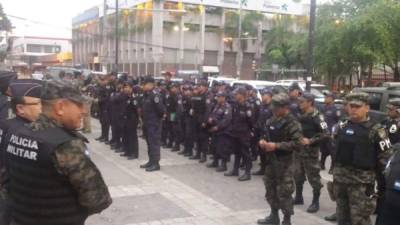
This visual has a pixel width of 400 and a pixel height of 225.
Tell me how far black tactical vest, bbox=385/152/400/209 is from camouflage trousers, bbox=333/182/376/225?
6.96 feet

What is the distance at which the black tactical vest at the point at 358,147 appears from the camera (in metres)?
5.08

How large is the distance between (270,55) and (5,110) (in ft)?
123

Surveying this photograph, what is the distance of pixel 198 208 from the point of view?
6.96 m

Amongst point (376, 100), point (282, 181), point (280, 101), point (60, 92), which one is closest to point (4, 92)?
point (60, 92)

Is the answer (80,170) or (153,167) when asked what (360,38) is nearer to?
(153,167)

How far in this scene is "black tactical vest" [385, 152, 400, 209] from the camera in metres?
2.95

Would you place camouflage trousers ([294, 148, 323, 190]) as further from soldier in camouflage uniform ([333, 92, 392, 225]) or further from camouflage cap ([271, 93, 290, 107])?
soldier in camouflage uniform ([333, 92, 392, 225])

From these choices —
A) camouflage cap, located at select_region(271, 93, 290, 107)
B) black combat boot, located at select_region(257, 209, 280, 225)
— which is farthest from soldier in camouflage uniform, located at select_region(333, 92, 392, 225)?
black combat boot, located at select_region(257, 209, 280, 225)

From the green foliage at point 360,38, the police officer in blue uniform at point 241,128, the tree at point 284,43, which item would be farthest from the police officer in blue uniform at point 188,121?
the tree at point 284,43

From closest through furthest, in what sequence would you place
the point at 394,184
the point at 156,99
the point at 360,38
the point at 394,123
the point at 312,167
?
the point at 394,184
the point at 394,123
the point at 312,167
the point at 156,99
the point at 360,38

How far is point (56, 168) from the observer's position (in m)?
2.66

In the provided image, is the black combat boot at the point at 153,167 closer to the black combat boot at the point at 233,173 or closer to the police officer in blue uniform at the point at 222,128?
the police officer in blue uniform at the point at 222,128

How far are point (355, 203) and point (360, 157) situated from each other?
50 cm

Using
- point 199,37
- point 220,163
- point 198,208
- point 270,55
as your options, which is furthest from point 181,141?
point 199,37
